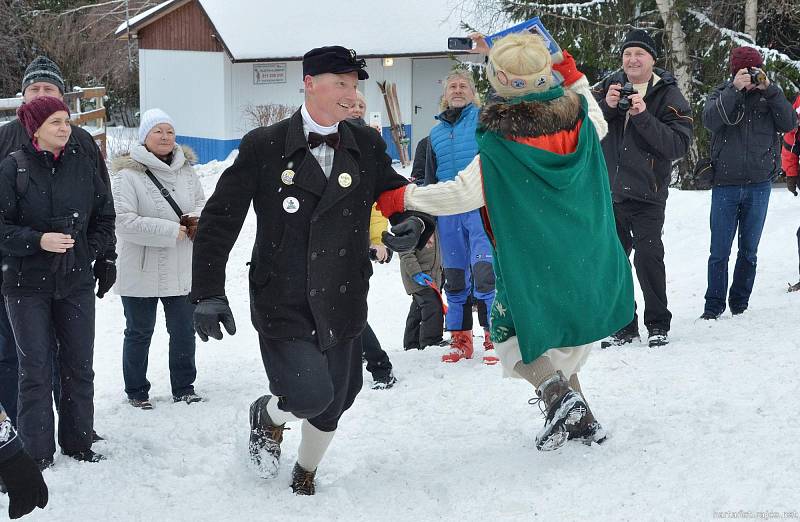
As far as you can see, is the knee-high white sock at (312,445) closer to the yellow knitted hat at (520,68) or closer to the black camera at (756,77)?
the yellow knitted hat at (520,68)

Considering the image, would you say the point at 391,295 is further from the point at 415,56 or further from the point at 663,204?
the point at 415,56

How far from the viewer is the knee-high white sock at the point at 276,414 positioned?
181 inches

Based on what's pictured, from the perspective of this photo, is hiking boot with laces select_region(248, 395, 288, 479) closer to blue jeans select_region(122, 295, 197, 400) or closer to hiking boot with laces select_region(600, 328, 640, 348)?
blue jeans select_region(122, 295, 197, 400)

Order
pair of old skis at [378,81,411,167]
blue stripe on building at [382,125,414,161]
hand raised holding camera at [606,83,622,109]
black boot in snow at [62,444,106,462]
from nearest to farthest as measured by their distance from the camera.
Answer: black boot in snow at [62,444,106,462]
hand raised holding camera at [606,83,622,109]
pair of old skis at [378,81,411,167]
blue stripe on building at [382,125,414,161]

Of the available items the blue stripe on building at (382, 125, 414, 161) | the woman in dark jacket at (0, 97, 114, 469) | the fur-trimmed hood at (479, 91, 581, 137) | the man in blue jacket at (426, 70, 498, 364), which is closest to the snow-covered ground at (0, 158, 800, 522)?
the woman in dark jacket at (0, 97, 114, 469)

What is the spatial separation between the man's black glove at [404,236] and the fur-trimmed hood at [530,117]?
60 cm

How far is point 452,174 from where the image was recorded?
6.92 meters

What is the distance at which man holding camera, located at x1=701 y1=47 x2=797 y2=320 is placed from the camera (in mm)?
7402

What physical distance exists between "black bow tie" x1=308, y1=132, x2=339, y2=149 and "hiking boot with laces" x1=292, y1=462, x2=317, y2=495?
165cm

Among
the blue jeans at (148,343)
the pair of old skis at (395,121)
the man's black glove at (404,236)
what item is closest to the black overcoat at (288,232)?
the man's black glove at (404,236)

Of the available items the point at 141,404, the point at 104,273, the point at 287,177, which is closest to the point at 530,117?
the point at 287,177

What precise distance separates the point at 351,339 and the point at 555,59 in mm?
1817

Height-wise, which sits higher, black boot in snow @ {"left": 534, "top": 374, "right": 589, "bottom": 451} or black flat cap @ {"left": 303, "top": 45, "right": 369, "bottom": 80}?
black flat cap @ {"left": 303, "top": 45, "right": 369, "bottom": 80}

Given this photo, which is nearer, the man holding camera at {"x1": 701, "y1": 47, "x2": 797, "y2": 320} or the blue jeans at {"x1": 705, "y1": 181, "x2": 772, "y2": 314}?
the man holding camera at {"x1": 701, "y1": 47, "x2": 797, "y2": 320}
